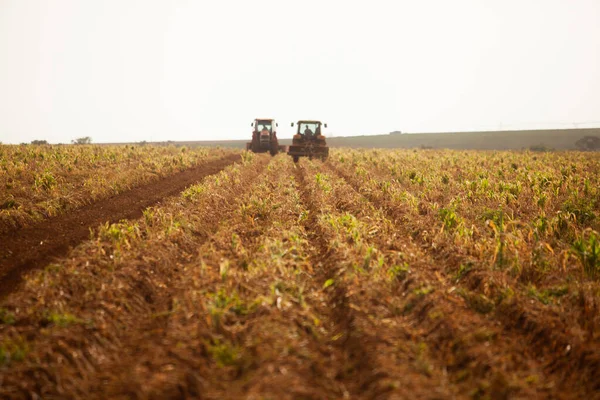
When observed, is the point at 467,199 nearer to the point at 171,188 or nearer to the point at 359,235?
the point at 359,235

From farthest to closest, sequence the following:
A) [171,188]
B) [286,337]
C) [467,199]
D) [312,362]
Result: [171,188] < [467,199] < [286,337] < [312,362]

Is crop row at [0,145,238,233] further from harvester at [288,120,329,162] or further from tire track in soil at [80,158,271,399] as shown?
harvester at [288,120,329,162]

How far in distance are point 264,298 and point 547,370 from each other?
2.84 meters

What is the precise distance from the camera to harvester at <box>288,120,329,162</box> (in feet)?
75.1

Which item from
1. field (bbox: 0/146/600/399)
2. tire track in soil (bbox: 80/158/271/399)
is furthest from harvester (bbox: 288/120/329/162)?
tire track in soil (bbox: 80/158/271/399)

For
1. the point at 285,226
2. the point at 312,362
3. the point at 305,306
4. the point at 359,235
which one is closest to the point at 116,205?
the point at 285,226

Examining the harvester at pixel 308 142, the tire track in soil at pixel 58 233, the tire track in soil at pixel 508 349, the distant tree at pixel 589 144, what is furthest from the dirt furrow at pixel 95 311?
the distant tree at pixel 589 144

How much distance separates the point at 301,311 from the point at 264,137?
25.1 meters

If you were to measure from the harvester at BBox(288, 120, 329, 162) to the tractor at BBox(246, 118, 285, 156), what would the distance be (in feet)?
13.3

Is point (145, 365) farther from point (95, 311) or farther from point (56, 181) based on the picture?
point (56, 181)

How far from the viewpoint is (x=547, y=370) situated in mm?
3207

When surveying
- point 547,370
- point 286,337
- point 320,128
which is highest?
point 320,128

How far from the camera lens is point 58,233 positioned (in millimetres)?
7176

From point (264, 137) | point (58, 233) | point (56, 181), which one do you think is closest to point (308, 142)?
point (264, 137)
